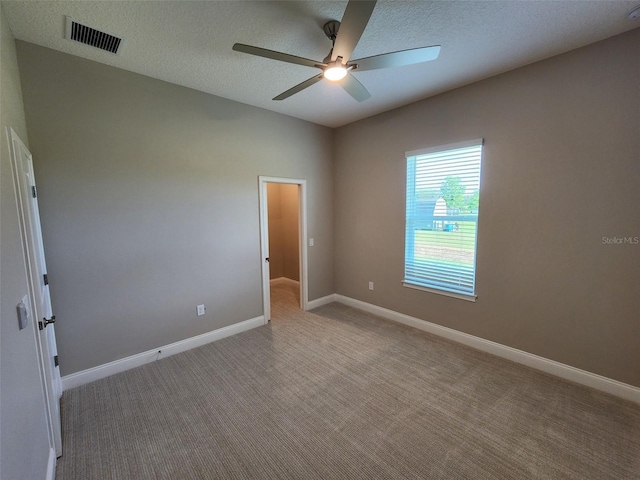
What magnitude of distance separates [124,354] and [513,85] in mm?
4737

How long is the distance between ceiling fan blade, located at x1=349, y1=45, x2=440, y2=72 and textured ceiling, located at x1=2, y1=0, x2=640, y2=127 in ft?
1.01

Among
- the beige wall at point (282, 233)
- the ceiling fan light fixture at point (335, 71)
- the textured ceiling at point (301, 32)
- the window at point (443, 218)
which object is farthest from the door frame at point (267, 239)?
the ceiling fan light fixture at point (335, 71)

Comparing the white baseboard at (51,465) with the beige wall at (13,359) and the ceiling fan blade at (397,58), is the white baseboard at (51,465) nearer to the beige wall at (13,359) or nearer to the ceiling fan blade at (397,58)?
the beige wall at (13,359)

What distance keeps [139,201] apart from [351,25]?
97.9 inches

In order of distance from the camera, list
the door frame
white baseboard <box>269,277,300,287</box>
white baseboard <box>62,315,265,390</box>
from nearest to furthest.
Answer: white baseboard <box>62,315,265,390</box>, the door frame, white baseboard <box>269,277,300,287</box>

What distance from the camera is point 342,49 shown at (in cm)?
173

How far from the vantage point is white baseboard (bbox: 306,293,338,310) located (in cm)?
438

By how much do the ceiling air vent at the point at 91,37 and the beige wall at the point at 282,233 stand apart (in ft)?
11.9

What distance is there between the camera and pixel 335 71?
1.94 metres

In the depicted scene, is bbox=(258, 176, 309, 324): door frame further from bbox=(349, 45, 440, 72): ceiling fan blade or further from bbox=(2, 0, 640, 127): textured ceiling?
bbox=(349, 45, 440, 72): ceiling fan blade

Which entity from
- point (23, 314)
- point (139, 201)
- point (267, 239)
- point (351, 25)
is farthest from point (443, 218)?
point (23, 314)

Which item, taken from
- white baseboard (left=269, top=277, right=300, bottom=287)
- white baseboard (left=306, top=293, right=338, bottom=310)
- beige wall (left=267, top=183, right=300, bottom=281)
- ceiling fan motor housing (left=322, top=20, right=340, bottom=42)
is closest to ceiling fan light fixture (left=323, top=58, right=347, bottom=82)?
ceiling fan motor housing (left=322, top=20, right=340, bottom=42)

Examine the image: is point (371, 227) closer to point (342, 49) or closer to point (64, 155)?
point (342, 49)

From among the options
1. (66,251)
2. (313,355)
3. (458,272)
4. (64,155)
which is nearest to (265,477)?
(313,355)
